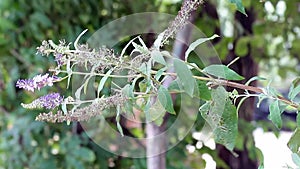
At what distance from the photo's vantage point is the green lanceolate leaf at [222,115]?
1.16 feet

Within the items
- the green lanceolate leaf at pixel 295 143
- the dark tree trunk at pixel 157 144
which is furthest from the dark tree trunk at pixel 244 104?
the green lanceolate leaf at pixel 295 143

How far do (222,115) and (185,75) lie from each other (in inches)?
2.4

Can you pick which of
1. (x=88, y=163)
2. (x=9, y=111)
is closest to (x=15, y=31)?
(x=9, y=111)

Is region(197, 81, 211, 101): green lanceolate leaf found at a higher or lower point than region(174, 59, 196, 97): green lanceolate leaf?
lower

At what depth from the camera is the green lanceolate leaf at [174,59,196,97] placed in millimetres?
311

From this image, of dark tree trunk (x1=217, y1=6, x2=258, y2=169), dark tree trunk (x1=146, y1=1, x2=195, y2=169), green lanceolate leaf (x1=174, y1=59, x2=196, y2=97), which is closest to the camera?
green lanceolate leaf (x1=174, y1=59, x2=196, y2=97)

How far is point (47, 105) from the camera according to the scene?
0.34 m

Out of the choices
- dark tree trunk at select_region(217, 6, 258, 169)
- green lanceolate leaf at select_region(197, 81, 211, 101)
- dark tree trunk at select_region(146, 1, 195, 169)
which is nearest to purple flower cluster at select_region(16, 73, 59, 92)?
green lanceolate leaf at select_region(197, 81, 211, 101)

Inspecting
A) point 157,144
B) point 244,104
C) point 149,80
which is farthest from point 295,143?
point 244,104

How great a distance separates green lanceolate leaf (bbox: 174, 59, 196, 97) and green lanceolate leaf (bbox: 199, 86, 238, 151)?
0.04 metres

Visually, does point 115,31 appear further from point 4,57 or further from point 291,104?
point 291,104

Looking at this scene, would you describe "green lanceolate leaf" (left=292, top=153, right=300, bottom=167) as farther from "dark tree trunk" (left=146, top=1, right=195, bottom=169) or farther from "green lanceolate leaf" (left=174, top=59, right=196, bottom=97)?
"dark tree trunk" (left=146, top=1, right=195, bottom=169)

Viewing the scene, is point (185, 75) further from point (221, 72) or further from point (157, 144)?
point (157, 144)

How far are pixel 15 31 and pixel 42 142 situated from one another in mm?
248
